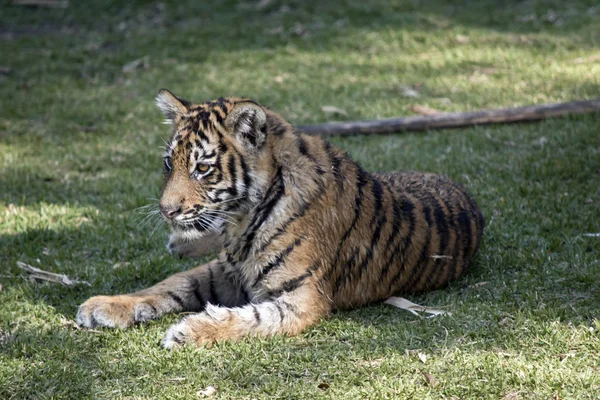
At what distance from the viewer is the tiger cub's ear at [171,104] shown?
4773mm

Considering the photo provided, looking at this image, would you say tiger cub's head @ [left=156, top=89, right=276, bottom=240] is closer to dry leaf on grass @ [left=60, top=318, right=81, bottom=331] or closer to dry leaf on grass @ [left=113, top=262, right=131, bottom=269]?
dry leaf on grass @ [left=60, top=318, right=81, bottom=331]

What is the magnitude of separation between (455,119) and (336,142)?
4.04ft

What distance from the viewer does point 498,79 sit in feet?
32.5

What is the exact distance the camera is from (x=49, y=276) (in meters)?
5.31

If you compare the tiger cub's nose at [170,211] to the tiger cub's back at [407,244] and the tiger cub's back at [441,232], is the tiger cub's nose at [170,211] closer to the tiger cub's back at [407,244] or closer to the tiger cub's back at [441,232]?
the tiger cub's back at [407,244]

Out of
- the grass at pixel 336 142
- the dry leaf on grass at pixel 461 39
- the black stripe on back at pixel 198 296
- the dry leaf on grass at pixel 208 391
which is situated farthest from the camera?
the dry leaf on grass at pixel 461 39

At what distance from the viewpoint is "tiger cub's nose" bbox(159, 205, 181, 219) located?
14.6ft

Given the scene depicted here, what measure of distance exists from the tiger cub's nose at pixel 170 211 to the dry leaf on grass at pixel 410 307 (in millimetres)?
1364

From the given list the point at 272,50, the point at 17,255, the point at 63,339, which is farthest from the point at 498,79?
the point at 63,339

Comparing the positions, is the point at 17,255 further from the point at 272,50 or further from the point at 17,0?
the point at 17,0

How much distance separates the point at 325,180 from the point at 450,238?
0.97m

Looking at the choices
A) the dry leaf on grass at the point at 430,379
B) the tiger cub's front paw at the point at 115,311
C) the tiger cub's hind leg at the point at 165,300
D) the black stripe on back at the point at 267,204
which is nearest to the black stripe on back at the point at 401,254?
the black stripe on back at the point at 267,204

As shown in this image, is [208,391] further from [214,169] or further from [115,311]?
[214,169]

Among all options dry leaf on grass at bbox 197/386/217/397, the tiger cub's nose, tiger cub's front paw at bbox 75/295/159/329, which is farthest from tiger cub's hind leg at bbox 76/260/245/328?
dry leaf on grass at bbox 197/386/217/397
